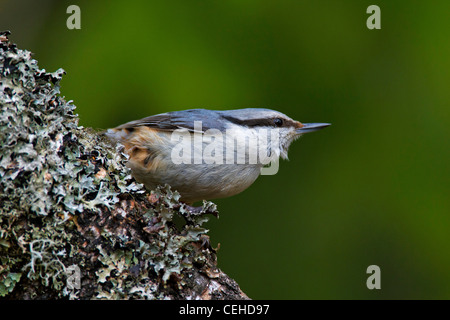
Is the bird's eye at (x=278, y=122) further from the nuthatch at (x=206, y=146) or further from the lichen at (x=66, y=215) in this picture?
the lichen at (x=66, y=215)

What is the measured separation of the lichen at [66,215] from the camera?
1.59 metres

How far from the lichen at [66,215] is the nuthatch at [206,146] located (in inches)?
31.2

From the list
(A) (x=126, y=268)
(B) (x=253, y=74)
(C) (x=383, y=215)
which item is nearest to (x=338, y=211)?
(C) (x=383, y=215)

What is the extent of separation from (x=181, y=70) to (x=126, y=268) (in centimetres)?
169

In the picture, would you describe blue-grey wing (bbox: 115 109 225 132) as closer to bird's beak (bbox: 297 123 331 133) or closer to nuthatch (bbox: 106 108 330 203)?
nuthatch (bbox: 106 108 330 203)

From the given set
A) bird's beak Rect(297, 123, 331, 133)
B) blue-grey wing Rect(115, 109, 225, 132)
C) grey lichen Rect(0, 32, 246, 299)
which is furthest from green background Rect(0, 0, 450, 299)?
grey lichen Rect(0, 32, 246, 299)

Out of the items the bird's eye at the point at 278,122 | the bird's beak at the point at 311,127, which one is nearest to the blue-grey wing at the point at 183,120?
the bird's eye at the point at 278,122

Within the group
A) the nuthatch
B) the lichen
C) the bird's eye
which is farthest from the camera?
the bird's eye

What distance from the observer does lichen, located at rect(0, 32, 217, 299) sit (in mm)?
1592

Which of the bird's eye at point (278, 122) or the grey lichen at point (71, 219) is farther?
the bird's eye at point (278, 122)

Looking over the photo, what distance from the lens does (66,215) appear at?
165 centimetres
